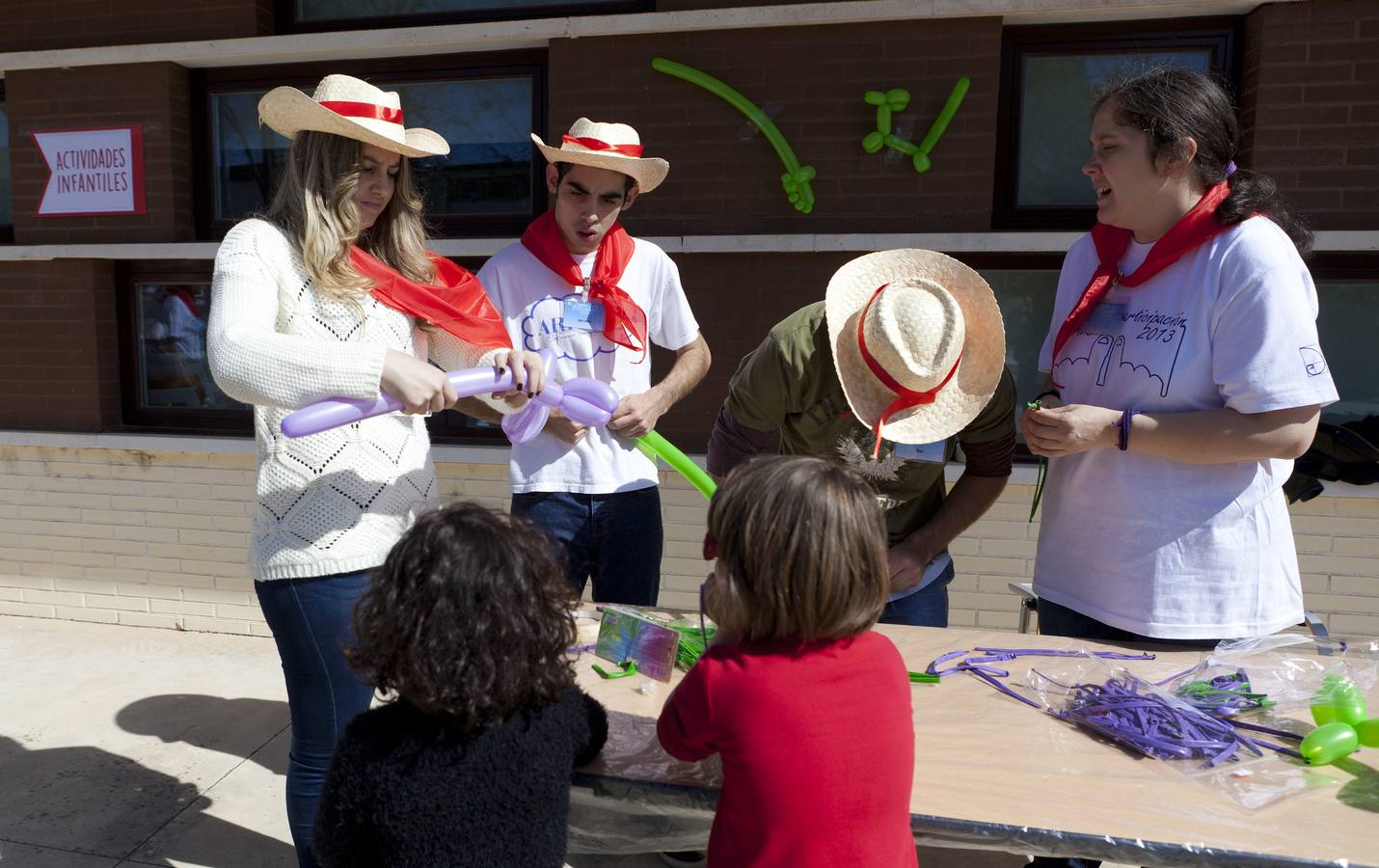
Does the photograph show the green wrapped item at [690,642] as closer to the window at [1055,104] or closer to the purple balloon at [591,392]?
the purple balloon at [591,392]

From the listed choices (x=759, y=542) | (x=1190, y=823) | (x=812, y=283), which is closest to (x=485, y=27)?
(x=812, y=283)

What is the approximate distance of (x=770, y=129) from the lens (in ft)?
12.1

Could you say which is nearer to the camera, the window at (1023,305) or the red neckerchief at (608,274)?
the red neckerchief at (608,274)

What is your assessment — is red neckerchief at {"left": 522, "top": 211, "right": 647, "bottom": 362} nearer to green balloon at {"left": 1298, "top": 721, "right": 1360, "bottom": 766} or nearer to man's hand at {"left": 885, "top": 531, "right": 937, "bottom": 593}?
man's hand at {"left": 885, "top": 531, "right": 937, "bottom": 593}

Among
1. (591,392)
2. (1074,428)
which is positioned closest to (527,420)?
(591,392)

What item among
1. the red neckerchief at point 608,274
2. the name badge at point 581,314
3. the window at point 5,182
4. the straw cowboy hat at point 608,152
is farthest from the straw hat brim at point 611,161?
the window at point 5,182

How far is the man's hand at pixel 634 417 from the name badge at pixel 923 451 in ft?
2.22

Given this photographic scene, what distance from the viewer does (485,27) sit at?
155 inches

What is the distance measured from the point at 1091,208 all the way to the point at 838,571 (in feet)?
9.99

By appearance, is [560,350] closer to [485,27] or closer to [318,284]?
[318,284]

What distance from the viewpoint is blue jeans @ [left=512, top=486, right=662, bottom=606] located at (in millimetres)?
2533

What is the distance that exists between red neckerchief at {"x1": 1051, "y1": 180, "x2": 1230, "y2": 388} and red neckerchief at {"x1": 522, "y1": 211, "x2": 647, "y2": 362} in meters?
1.09

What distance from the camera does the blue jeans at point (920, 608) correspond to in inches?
88.0

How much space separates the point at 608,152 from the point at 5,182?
381cm
